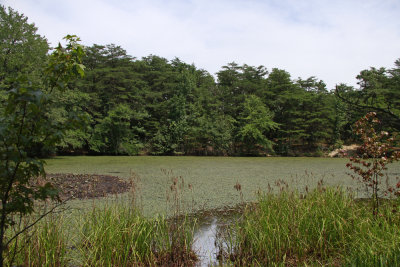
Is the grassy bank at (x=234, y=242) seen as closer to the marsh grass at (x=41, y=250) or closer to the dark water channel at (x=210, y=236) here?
the marsh grass at (x=41, y=250)

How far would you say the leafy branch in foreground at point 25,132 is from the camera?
50.6 inches

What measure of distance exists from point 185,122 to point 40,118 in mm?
21329

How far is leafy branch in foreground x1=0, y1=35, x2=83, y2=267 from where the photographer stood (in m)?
1.28

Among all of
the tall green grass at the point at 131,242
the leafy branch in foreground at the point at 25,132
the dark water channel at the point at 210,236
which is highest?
the leafy branch in foreground at the point at 25,132

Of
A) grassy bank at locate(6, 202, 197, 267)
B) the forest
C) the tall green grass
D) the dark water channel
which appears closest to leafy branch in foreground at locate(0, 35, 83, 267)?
grassy bank at locate(6, 202, 197, 267)

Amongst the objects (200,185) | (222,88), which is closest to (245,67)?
(222,88)

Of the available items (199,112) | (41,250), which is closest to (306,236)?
(41,250)

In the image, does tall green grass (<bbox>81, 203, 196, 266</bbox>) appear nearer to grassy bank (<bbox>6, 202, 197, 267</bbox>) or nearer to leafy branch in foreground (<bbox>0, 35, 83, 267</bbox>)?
grassy bank (<bbox>6, 202, 197, 267</bbox>)

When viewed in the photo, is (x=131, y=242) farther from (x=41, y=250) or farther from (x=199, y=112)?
(x=199, y=112)

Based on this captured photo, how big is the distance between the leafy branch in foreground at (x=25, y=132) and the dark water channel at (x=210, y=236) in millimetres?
1629

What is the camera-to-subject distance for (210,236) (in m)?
3.73

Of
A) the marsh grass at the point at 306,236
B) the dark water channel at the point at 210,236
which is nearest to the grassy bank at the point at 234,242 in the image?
the marsh grass at the point at 306,236

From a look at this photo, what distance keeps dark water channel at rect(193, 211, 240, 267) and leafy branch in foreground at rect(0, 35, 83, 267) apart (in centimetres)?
163

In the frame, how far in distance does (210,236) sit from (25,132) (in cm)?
285
